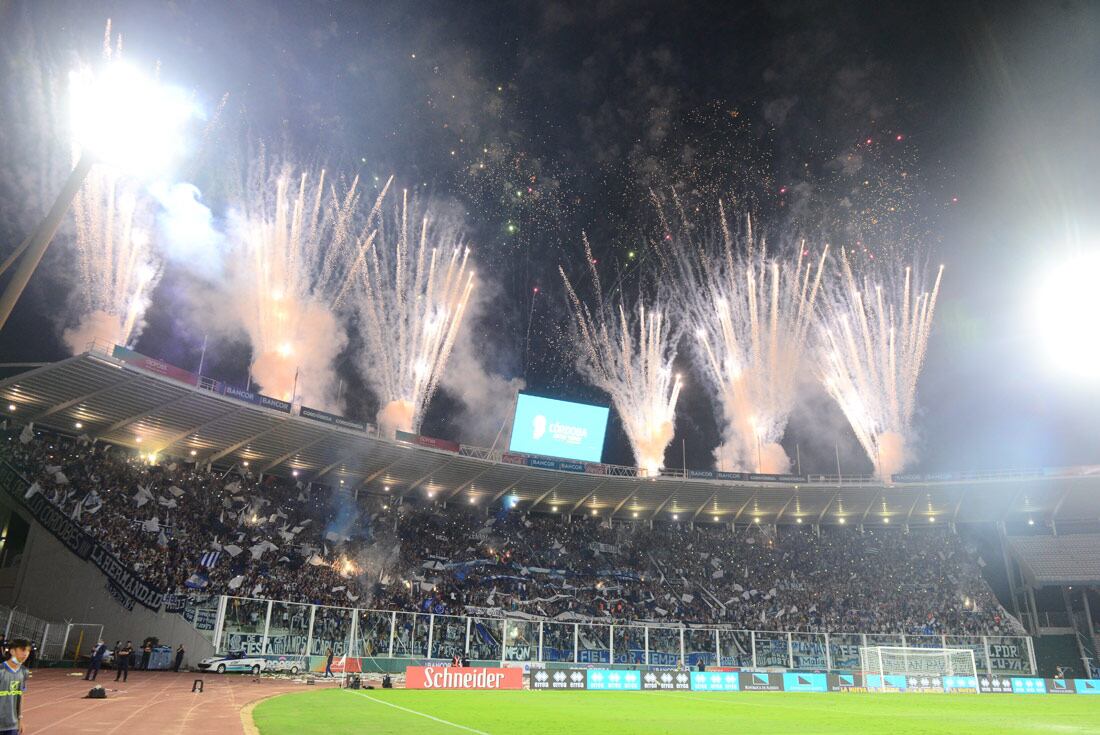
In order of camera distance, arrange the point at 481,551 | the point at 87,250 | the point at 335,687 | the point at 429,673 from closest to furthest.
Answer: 1. the point at 335,687
2. the point at 429,673
3. the point at 87,250
4. the point at 481,551

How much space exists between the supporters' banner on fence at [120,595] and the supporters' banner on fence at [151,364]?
10810mm

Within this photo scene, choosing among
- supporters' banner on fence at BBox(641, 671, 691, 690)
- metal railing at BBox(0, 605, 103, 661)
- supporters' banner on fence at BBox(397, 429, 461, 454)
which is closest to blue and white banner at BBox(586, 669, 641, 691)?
supporters' banner on fence at BBox(641, 671, 691, 690)

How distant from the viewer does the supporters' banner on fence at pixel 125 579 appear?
117 ft

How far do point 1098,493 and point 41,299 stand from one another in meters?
78.4

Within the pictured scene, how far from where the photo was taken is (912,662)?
43.4 meters

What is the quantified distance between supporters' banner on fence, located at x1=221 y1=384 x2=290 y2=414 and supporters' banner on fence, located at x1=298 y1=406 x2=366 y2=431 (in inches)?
42.8

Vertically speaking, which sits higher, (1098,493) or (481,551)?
(1098,493)

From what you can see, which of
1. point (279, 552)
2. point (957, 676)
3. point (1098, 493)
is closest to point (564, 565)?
point (279, 552)

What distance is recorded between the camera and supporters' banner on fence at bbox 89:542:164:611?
117 feet

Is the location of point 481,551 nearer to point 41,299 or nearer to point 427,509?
point 427,509

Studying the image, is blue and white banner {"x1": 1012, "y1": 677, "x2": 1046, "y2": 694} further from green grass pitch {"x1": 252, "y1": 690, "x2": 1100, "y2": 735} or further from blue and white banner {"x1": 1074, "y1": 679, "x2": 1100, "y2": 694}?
green grass pitch {"x1": 252, "y1": 690, "x2": 1100, "y2": 735}

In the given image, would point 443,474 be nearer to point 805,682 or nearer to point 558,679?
point 558,679

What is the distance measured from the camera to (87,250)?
37938 mm

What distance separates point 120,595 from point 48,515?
6.01m
